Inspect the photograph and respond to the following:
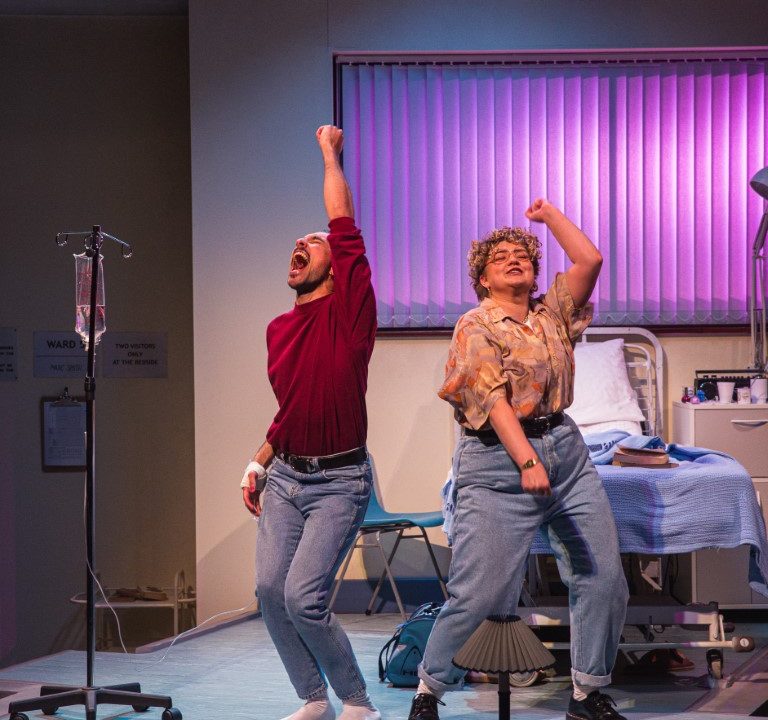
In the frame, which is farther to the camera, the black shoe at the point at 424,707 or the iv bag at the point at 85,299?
the iv bag at the point at 85,299

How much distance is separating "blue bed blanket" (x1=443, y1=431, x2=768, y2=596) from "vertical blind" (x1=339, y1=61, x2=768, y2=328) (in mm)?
2360

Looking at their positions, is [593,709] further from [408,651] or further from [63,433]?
[63,433]

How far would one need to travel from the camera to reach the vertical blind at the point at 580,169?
607 centimetres

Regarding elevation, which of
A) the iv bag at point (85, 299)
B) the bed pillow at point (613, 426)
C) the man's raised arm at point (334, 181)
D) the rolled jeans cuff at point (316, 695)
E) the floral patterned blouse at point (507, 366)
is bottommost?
the rolled jeans cuff at point (316, 695)

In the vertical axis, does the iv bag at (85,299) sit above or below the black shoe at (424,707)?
above

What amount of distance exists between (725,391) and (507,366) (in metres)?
2.81

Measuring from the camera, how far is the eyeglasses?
3.39 meters

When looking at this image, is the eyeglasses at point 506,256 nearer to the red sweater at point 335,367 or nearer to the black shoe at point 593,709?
the red sweater at point 335,367

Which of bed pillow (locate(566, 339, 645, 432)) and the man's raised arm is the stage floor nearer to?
bed pillow (locate(566, 339, 645, 432))

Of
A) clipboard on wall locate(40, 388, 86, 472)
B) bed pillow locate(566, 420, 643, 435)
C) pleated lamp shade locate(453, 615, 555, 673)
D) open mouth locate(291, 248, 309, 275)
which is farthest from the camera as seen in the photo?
clipboard on wall locate(40, 388, 86, 472)

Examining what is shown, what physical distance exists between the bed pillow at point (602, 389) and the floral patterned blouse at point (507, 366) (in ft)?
7.01

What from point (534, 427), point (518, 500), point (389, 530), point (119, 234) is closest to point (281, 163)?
point (119, 234)

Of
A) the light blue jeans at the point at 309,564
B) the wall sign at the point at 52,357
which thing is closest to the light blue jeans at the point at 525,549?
the light blue jeans at the point at 309,564

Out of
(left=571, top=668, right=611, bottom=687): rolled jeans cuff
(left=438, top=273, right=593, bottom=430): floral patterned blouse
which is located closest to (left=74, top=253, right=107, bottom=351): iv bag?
(left=438, top=273, right=593, bottom=430): floral patterned blouse
